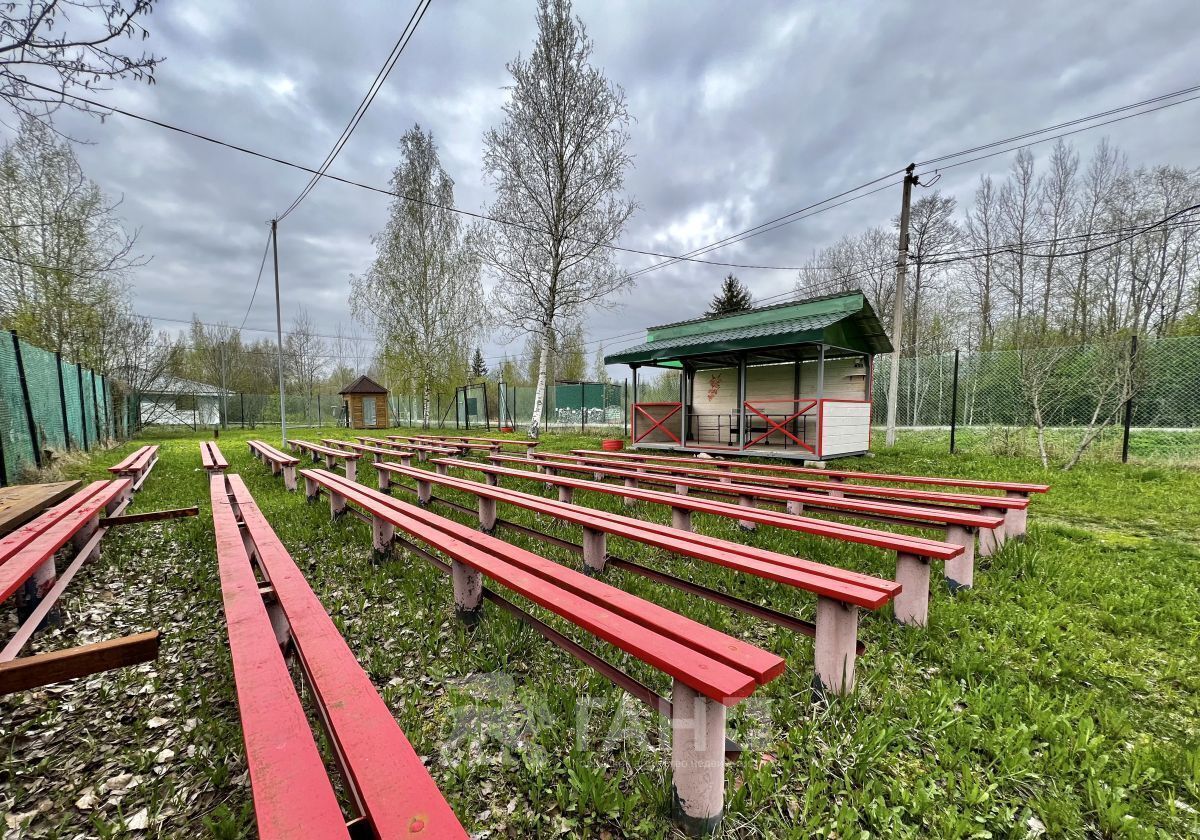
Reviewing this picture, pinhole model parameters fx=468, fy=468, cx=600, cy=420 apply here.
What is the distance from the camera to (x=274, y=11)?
20.6 ft

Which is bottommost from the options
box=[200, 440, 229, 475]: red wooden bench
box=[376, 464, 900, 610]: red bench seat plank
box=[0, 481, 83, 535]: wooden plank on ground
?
box=[200, 440, 229, 475]: red wooden bench

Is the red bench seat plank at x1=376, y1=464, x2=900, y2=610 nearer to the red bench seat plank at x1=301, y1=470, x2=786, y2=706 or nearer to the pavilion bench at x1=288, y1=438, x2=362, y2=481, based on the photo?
the red bench seat plank at x1=301, y1=470, x2=786, y2=706

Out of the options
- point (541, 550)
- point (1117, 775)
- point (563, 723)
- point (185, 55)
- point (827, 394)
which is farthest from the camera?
point (827, 394)

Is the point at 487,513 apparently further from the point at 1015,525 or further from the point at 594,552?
the point at 1015,525

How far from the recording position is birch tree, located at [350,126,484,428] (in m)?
21.4

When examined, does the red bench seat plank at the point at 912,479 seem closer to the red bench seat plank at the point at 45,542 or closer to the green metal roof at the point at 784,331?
the green metal roof at the point at 784,331

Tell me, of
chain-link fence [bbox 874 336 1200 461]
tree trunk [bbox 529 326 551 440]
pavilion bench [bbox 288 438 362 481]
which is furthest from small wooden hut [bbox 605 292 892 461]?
pavilion bench [bbox 288 438 362 481]

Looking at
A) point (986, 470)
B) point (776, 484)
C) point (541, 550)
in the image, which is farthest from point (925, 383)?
point (541, 550)

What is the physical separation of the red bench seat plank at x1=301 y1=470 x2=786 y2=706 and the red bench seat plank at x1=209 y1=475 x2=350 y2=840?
71 centimetres

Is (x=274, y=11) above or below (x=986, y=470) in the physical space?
above

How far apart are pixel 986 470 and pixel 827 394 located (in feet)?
12.5

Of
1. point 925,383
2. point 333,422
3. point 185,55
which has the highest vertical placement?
point 185,55

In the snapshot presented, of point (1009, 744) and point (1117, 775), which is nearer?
point (1117, 775)

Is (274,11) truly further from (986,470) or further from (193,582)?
Answer: (986,470)
